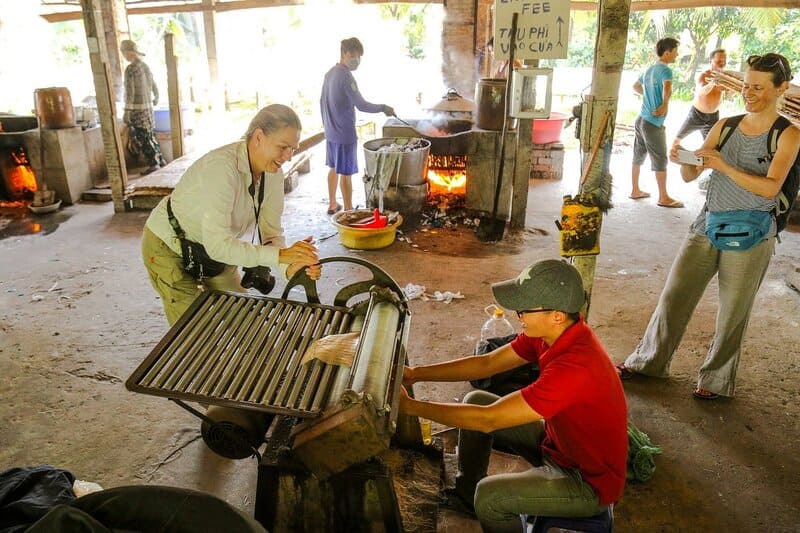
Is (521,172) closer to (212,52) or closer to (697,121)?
(697,121)

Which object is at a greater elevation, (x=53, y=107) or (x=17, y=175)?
(x=53, y=107)

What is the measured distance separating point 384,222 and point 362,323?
3.94 meters

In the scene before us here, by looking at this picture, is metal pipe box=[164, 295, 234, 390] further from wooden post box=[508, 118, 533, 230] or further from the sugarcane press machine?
wooden post box=[508, 118, 533, 230]

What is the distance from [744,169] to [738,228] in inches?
14.1

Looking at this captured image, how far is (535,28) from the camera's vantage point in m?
5.66

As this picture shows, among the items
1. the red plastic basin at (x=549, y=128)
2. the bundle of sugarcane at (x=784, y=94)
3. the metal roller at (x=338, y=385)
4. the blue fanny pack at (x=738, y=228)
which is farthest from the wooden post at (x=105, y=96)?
the bundle of sugarcane at (x=784, y=94)

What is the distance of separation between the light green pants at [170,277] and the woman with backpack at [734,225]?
3.04 metres

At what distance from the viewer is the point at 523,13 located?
5.64 metres

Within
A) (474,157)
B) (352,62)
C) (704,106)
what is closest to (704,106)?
(704,106)

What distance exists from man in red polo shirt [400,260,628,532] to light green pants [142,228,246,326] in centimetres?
164

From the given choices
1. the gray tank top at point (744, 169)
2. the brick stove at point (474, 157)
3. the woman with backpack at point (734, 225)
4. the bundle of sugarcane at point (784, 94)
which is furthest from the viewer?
the brick stove at point (474, 157)

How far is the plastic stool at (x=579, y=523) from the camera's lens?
2.31m

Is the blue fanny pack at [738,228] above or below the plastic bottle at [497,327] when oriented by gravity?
above

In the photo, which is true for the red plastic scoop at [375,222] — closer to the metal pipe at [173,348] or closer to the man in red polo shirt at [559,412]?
the metal pipe at [173,348]
